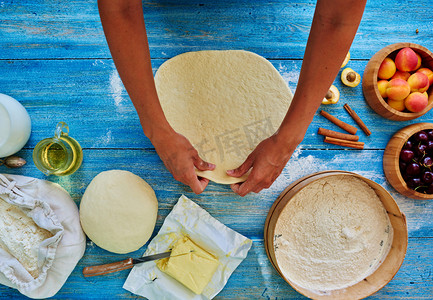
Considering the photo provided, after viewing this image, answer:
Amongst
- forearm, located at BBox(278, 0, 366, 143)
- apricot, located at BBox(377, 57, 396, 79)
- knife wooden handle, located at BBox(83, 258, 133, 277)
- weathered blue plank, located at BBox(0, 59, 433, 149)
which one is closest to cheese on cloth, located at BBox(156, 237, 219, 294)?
Answer: knife wooden handle, located at BBox(83, 258, 133, 277)

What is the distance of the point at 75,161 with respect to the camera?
1.09 metres

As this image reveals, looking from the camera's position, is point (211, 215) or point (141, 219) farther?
point (211, 215)

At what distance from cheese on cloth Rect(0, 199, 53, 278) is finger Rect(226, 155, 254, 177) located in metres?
0.66

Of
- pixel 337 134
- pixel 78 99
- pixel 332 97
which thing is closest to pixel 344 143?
pixel 337 134

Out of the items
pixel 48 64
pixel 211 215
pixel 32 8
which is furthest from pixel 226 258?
pixel 32 8

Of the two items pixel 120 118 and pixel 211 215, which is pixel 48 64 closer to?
pixel 120 118

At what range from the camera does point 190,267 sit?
1.07 m

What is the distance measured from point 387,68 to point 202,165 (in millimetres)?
785

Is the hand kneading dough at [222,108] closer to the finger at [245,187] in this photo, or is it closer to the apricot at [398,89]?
the finger at [245,187]

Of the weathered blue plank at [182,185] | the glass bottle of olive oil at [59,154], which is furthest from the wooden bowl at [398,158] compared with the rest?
the glass bottle of olive oil at [59,154]

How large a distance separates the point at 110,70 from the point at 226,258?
2.72 feet

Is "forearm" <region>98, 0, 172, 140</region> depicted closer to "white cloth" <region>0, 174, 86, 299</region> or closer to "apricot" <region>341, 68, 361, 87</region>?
"white cloth" <region>0, 174, 86, 299</region>

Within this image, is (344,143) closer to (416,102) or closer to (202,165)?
(416,102)

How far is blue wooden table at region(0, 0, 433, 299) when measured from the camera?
1.14m
